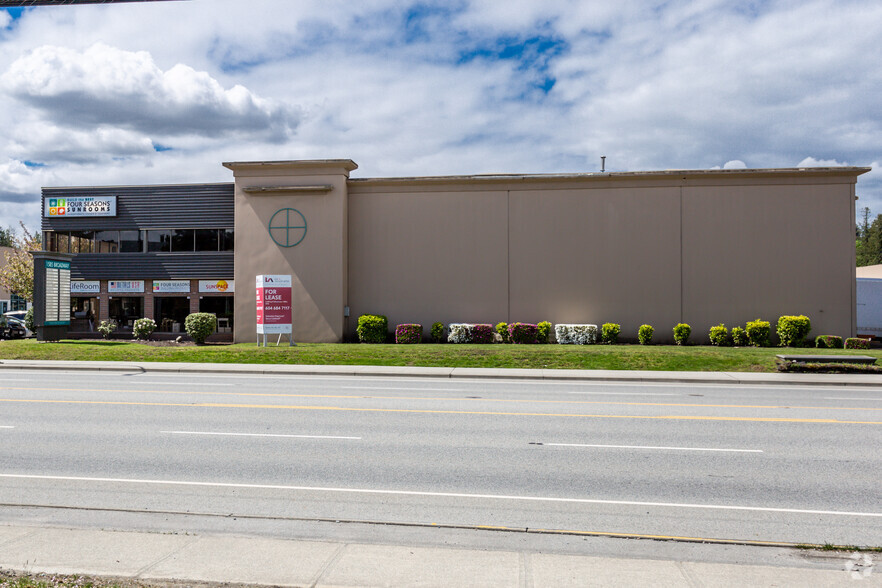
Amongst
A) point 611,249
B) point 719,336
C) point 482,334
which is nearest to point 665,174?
point 611,249

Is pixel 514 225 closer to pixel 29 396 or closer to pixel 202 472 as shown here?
pixel 29 396

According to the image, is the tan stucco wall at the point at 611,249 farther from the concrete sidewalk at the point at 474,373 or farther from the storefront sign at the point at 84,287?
the storefront sign at the point at 84,287

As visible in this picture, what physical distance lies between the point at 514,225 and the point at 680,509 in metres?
22.1

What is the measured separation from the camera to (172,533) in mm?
5945

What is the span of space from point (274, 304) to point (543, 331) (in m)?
11.0

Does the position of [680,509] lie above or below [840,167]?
below

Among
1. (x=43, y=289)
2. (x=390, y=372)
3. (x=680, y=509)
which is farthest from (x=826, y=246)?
(x=43, y=289)

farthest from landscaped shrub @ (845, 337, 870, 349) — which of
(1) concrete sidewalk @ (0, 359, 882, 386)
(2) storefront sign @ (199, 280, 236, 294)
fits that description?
(2) storefront sign @ (199, 280, 236, 294)

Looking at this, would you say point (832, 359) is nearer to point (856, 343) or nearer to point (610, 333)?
point (856, 343)

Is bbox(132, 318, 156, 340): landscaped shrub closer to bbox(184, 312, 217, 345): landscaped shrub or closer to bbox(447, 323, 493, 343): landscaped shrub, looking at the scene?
bbox(184, 312, 217, 345): landscaped shrub

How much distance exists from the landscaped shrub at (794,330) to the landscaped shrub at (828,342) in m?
0.51

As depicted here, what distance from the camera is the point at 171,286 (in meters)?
34.2

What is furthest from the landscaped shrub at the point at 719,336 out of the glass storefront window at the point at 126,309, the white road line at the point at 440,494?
the glass storefront window at the point at 126,309

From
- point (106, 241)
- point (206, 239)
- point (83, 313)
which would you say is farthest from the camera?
point (83, 313)
